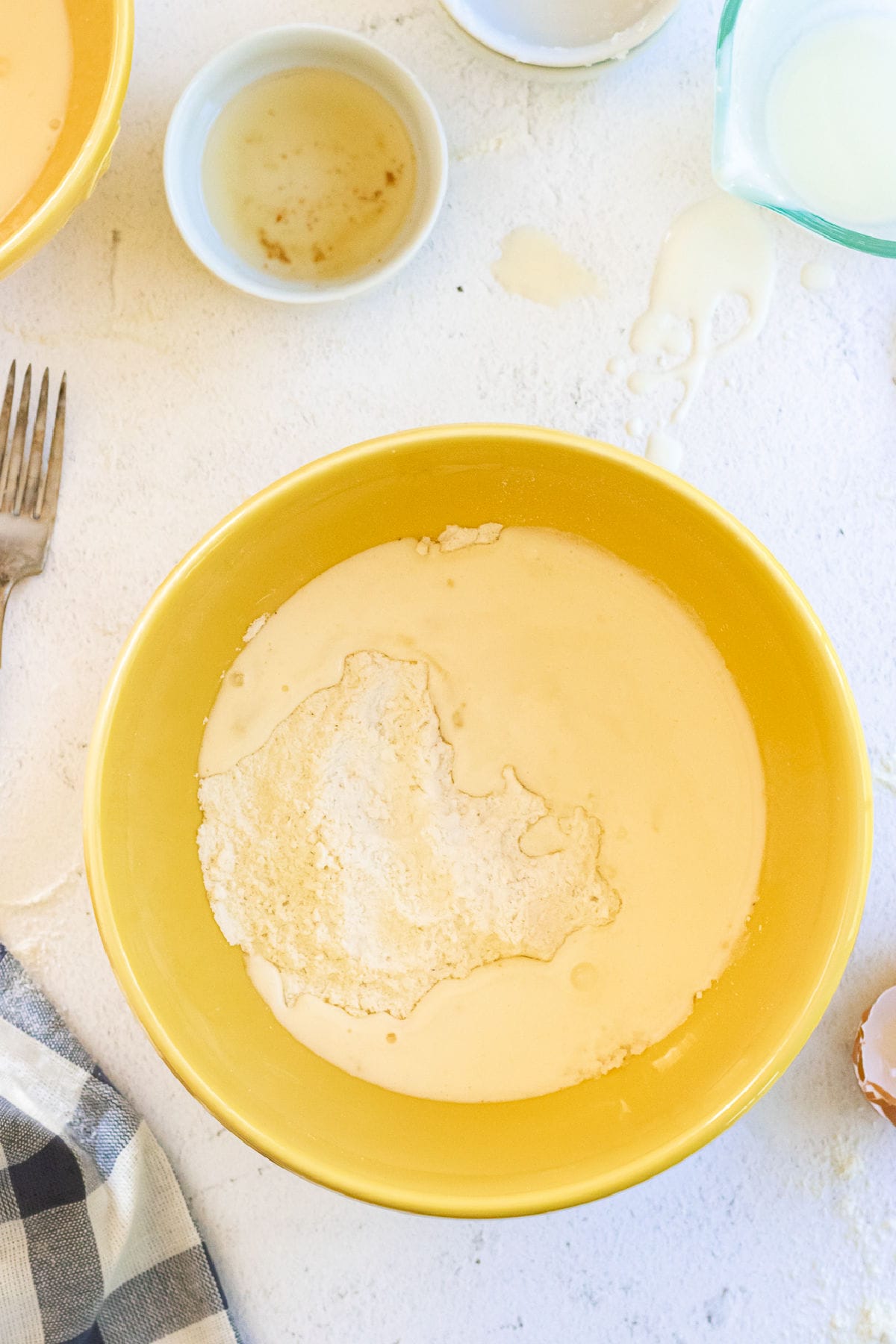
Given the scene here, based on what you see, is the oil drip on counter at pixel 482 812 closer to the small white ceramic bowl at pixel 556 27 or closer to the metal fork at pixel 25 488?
the metal fork at pixel 25 488

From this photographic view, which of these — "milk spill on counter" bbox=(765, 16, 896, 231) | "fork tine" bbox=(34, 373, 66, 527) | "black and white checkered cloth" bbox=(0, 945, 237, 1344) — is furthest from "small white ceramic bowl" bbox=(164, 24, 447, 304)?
"black and white checkered cloth" bbox=(0, 945, 237, 1344)

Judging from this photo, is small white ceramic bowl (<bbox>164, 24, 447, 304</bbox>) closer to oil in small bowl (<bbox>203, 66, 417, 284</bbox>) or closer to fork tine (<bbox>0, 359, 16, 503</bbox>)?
oil in small bowl (<bbox>203, 66, 417, 284</bbox>)

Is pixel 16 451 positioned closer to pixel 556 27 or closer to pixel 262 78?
pixel 262 78

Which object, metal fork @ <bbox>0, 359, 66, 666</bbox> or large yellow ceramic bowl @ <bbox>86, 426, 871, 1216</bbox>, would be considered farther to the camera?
metal fork @ <bbox>0, 359, 66, 666</bbox>

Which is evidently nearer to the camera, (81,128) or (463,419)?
(81,128)

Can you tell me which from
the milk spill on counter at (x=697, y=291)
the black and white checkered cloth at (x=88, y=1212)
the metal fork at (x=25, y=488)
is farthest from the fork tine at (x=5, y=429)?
the milk spill on counter at (x=697, y=291)

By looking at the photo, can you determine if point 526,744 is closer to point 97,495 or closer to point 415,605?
point 415,605

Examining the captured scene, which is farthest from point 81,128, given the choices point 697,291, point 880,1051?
point 880,1051
